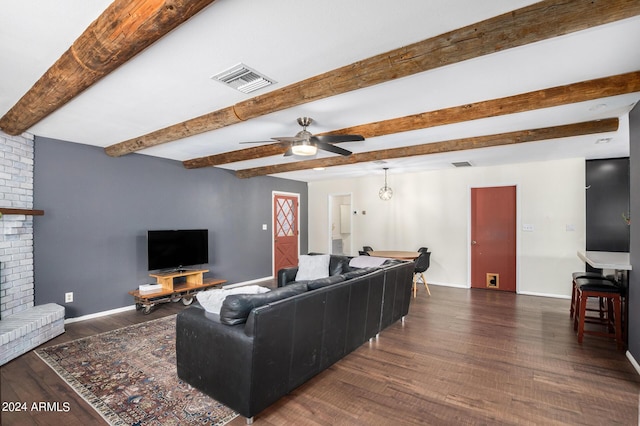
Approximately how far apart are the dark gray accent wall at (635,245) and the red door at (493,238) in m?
3.00

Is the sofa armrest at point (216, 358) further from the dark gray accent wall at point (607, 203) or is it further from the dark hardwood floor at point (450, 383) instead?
the dark gray accent wall at point (607, 203)

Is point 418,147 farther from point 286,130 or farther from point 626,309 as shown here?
point 626,309

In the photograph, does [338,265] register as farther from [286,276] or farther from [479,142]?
[479,142]

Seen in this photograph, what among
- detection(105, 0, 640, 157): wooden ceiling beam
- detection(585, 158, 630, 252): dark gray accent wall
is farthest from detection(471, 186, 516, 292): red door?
detection(105, 0, 640, 157): wooden ceiling beam

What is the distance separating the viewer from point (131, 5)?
61.4 inches

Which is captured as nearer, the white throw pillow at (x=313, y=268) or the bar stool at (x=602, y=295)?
the bar stool at (x=602, y=295)

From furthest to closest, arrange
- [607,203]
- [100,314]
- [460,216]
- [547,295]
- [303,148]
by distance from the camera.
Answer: [460,216], [547,295], [607,203], [100,314], [303,148]

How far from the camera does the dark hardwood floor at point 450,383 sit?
2201 millimetres

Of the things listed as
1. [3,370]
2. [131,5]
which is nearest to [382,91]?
[131,5]

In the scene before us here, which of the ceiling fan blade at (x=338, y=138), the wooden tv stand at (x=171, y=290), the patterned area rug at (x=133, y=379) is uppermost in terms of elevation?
the ceiling fan blade at (x=338, y=138)

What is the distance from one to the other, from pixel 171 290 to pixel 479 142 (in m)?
4.94

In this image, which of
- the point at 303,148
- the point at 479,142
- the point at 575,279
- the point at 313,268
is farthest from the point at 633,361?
the point at 303,148

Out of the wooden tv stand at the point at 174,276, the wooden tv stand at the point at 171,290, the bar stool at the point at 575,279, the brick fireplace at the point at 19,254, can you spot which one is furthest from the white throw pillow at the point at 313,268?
the bar stool at the point at 575,279

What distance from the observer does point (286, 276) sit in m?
4.88
